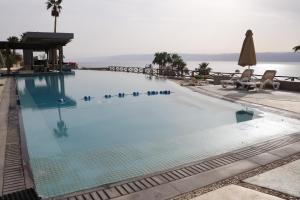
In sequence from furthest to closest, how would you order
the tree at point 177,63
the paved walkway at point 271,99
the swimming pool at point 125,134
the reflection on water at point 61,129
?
the tree at point 177,63 < the paved walkway at point 271,99 < the reflection on water at point 61,129 < the swimming pool at point 125,134

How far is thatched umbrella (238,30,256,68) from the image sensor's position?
1648 cm

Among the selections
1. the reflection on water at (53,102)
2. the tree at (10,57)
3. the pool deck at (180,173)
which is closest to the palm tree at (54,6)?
the tree at (10,57)

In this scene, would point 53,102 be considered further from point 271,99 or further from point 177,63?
point 177,63

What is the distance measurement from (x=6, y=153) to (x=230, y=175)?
4.19 m

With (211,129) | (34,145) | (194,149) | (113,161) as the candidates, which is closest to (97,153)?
(113,161)

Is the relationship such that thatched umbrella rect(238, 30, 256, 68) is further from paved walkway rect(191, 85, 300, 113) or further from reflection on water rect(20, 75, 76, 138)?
reflection on water rect(20, 75, 76, 138)

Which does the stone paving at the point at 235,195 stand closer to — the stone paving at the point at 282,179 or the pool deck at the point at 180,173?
the pool deck at the point at 180,173

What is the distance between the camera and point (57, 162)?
586 centimetres

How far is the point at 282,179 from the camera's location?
4617 millimetres

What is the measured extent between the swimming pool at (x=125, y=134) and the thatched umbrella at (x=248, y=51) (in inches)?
183

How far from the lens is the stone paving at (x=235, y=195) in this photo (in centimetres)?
402

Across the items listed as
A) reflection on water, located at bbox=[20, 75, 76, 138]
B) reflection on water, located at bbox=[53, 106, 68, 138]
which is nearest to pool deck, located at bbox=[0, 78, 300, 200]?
reflection on water, located at bbox=[53, 106, 68, 138]

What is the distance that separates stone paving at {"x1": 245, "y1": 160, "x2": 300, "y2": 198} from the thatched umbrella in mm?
12380

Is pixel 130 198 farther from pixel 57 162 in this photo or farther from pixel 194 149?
pixel 194 149
